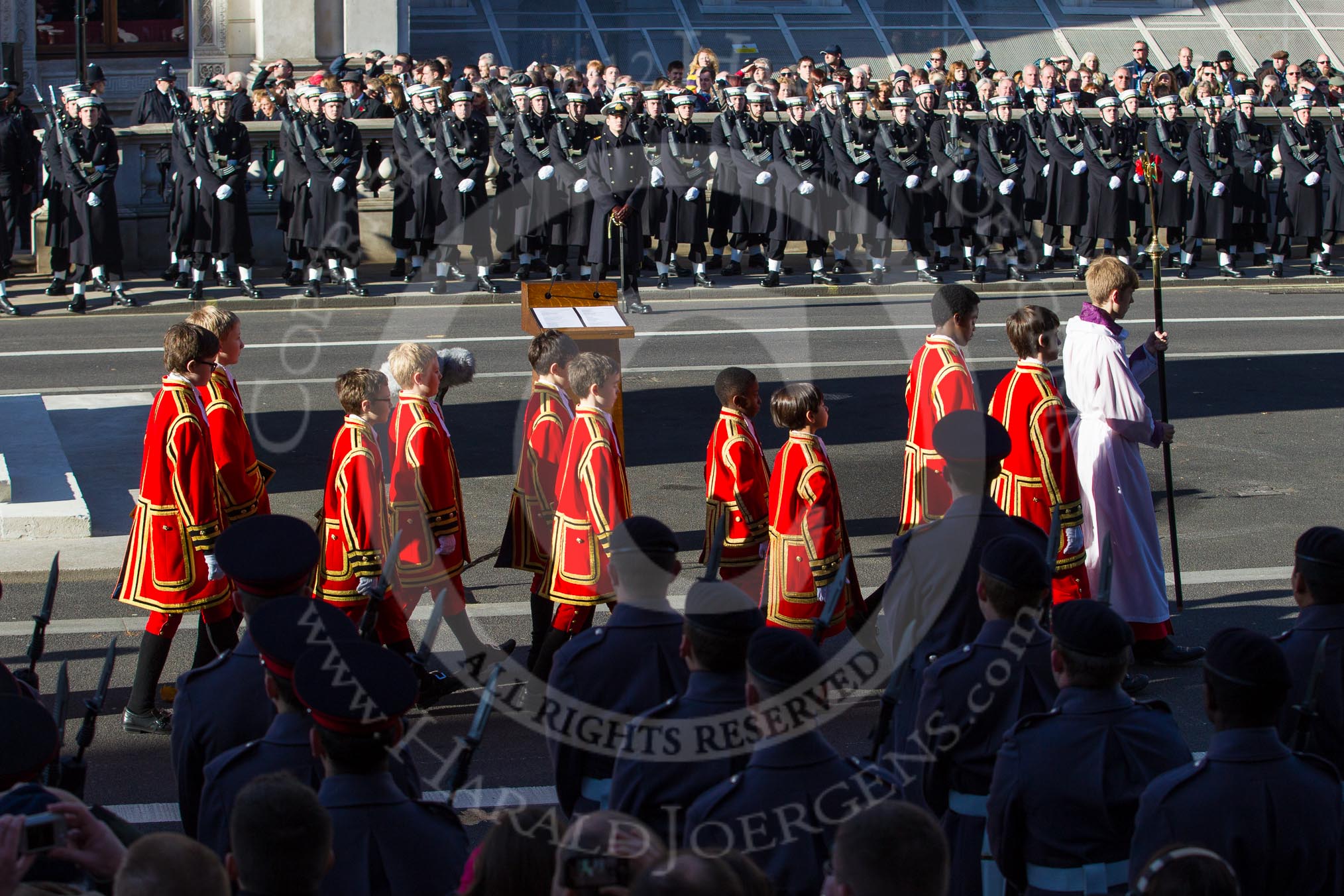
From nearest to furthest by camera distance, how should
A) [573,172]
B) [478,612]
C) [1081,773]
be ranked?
[1081,773]
[478,612]
[573,172]

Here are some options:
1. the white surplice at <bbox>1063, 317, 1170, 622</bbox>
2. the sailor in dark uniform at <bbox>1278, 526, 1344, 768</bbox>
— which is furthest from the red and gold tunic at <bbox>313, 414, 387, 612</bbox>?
the sailor in dark uniform at <bbox>1278, 526, 1344, 768</bbox>

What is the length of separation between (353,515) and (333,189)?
1297 centimetres

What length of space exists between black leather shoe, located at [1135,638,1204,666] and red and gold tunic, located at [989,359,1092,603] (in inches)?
23.0

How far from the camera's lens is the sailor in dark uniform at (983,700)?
4941 mm

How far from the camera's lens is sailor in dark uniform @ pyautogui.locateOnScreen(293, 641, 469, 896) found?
3922 millimetres

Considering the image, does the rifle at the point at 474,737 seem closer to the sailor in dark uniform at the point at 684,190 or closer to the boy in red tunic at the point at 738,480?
the boy in red tunic at the point at 738,480

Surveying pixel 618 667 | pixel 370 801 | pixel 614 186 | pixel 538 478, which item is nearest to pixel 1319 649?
pixel 618 667

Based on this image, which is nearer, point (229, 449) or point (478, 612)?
point (229, 449)

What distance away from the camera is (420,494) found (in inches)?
302

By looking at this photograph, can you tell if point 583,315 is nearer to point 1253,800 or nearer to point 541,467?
point 541,467

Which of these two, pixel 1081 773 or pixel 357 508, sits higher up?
pixel 357 508

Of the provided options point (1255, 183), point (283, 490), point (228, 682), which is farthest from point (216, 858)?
point (1255, 183)

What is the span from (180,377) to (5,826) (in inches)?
160

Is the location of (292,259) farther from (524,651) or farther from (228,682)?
(228,682)
